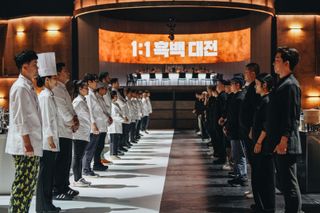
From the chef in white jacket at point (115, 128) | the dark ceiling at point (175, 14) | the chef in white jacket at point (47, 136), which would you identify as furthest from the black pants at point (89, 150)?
the dark ceiling at point (175, 14)

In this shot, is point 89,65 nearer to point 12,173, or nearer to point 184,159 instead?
point 184,159

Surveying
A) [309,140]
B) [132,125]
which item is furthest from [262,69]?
[309,140]

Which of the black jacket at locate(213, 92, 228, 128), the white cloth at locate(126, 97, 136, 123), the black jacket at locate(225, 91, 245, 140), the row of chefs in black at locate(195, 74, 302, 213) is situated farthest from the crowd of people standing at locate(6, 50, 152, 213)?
the white cloth at locate(126, 97, 136, 123)

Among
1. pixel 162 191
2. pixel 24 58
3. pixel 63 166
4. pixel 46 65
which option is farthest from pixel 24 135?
pixel 162 191

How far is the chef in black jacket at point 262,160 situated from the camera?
649cm

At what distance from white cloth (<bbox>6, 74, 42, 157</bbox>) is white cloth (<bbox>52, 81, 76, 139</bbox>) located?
5.59 ft

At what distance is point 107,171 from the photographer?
36.0ft

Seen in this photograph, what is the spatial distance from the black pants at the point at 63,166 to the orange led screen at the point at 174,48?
2041 centimetres

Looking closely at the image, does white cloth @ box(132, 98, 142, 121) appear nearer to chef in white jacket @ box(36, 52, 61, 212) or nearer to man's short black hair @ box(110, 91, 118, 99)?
man's short black hair @ box(110, 91, 118, 99)

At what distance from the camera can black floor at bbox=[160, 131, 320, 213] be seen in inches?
284

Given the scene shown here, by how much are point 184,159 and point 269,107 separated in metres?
7.28

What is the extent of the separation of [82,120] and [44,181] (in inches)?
86.2

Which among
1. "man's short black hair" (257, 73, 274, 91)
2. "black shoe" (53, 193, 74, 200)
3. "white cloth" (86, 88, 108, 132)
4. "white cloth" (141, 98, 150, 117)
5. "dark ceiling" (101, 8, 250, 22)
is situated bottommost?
"black shoe" (53, 193, 74, 200)

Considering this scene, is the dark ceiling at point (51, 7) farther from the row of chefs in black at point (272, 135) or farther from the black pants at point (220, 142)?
the row of chefs in black at point (272, 135)
